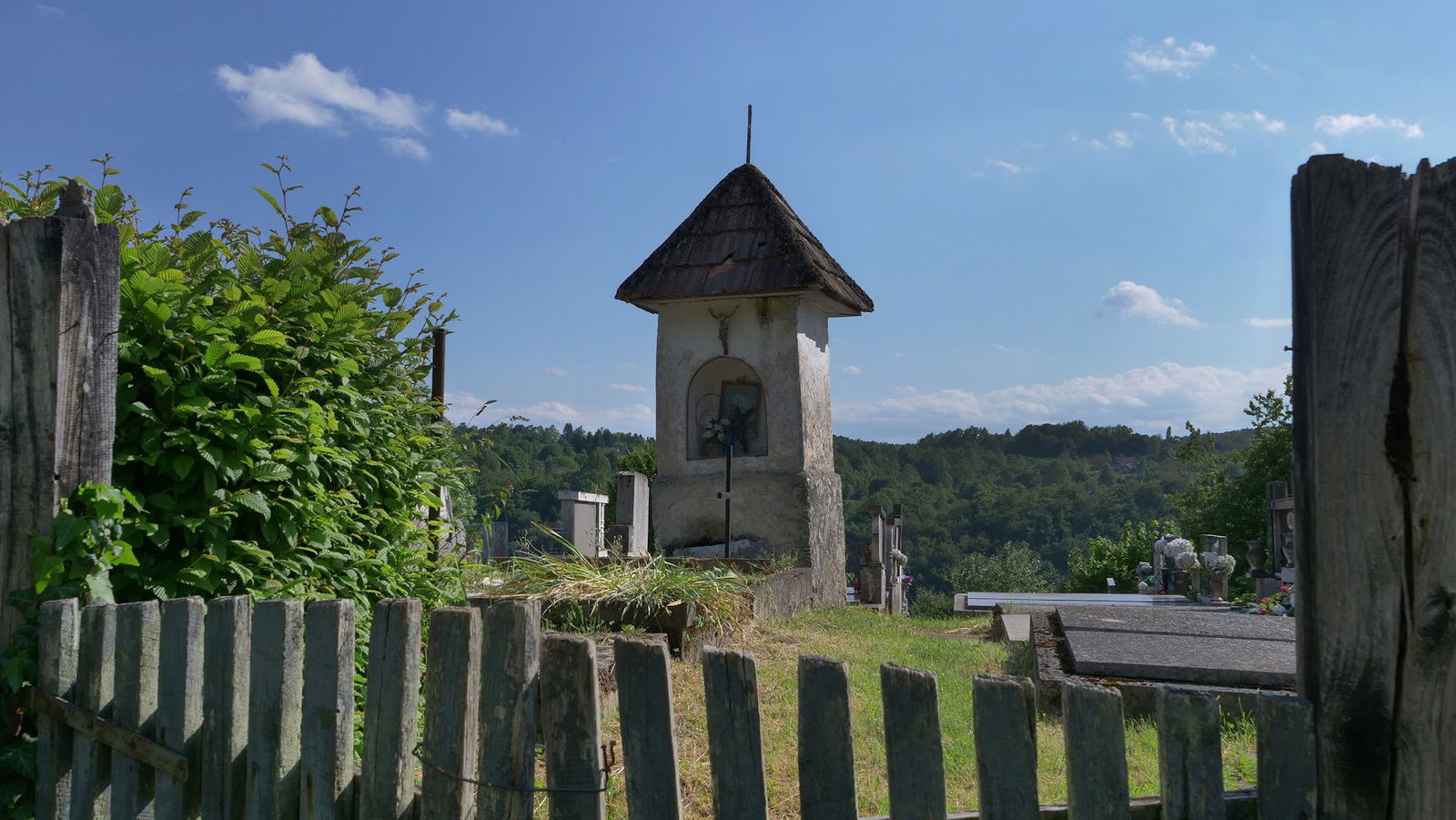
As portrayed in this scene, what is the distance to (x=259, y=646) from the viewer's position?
2.49 metres

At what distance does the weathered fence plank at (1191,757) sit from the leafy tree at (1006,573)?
29.4 meters

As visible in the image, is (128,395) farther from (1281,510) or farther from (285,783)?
(1281,510)

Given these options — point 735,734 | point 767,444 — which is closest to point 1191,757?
point 735,734

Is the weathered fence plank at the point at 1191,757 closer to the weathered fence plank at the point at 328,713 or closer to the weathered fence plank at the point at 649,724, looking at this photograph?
the weathered fence plank at the point at 649,724

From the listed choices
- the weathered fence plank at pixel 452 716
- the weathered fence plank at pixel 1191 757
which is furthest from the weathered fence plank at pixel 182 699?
the weathered fence plank at pixel 1191 757

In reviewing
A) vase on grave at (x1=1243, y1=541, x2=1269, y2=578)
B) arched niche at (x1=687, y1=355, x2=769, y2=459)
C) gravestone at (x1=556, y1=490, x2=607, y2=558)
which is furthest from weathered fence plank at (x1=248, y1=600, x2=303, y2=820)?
vase on grave at (x1=1243, y1=541, x2=1269, y2=578)

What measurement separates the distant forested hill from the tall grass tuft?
90.8 ft

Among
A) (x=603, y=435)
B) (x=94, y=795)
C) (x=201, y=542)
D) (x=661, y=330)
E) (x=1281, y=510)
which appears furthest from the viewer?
(x=603, y=435)

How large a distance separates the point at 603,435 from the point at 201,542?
51.9 meters

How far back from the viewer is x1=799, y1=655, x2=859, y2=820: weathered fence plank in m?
1.94

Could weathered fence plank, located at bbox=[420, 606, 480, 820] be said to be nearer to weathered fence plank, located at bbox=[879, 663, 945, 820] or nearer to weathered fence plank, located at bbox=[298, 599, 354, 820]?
weathered fence plank, located at bbox=[298, 599, 354, 820]

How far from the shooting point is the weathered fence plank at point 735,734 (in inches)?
77.5

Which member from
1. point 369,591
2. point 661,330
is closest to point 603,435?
point 661,330

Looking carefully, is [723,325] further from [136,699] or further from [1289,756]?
[1289,756]
